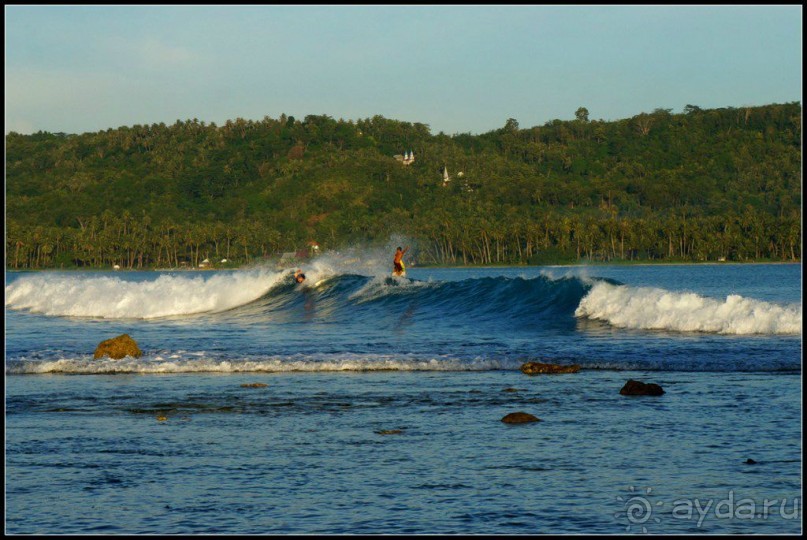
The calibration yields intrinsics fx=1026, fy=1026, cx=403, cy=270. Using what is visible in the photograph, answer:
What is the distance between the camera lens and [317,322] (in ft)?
128

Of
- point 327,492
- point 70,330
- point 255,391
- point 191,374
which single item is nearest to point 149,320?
point 70,330

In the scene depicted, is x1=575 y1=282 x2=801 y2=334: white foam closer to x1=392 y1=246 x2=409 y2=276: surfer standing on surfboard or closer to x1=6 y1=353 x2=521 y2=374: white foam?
x1=6 y1=353 x2=521 y2=374: white foam

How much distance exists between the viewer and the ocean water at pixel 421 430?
10812 mm

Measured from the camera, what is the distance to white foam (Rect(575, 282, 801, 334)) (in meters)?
28.8

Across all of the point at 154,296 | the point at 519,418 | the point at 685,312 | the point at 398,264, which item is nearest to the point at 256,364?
the point at 519,418

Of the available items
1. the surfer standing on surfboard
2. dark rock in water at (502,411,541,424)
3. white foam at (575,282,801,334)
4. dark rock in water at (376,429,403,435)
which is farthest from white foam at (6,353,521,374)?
the surfer standing on surfboard

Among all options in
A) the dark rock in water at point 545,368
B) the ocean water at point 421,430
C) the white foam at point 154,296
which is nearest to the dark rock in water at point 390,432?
the ocean water at point 421,430

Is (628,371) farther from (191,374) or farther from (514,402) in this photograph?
(191,374)

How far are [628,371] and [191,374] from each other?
974cm

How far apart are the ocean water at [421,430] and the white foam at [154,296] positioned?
1360 centimetres

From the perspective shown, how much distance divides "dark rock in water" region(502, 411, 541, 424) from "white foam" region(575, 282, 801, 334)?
1498 cm

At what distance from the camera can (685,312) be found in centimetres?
3102

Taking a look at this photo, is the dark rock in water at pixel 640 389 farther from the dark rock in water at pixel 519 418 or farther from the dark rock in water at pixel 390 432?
the dark rock in water at pixel 390 432

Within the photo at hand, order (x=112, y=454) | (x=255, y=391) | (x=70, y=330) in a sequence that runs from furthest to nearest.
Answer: (x=70, y=330)
(x=255, y=391)
(x=112, y=454)
